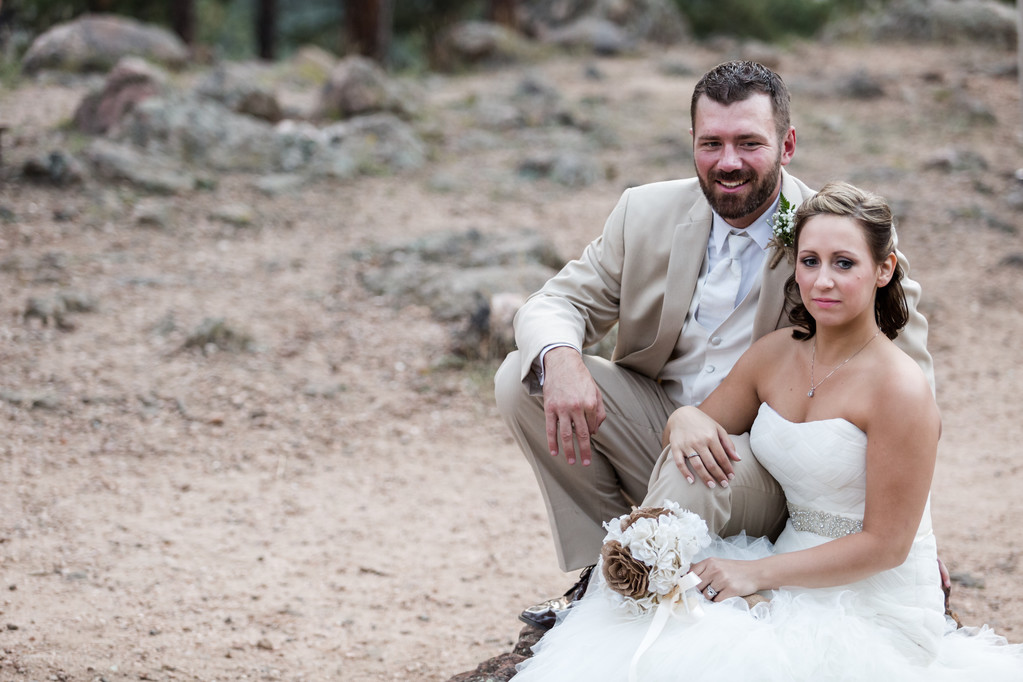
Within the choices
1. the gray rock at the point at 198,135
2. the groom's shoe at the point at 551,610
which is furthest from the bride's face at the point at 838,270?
the gray rock at the point at 198,135

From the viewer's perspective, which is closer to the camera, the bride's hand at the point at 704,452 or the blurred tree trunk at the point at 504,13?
the bride's hand at the point at 704,452

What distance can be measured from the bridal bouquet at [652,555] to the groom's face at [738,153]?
1.03 m

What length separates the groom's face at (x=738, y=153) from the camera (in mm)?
2936

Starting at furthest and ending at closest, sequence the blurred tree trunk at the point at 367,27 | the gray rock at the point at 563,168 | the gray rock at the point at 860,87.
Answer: the blurred tree trunk at the point at 367,27 → the gray rock at the point at 860,87 → the gray rock at the point at 563,168

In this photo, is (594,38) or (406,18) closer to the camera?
(594,38)

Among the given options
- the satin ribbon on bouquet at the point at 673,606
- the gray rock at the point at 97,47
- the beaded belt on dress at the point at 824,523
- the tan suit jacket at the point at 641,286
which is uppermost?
the gray rock at the point at 97,47

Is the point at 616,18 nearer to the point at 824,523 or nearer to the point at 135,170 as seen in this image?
the point at 135,170

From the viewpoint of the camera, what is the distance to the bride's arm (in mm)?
2348

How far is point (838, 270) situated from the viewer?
245 centimetres

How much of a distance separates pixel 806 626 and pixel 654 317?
121 cm

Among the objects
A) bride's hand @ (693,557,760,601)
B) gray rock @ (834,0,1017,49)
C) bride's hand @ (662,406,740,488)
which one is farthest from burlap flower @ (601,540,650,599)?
gray rock @ (834,0,1017,49)

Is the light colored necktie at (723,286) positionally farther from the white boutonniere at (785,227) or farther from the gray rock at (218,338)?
the gray rock at (218,338)

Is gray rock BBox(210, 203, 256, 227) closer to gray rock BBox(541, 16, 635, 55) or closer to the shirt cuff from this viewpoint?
the shirt cuff

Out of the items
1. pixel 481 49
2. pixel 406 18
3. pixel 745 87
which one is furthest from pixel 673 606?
pixel 406 18
